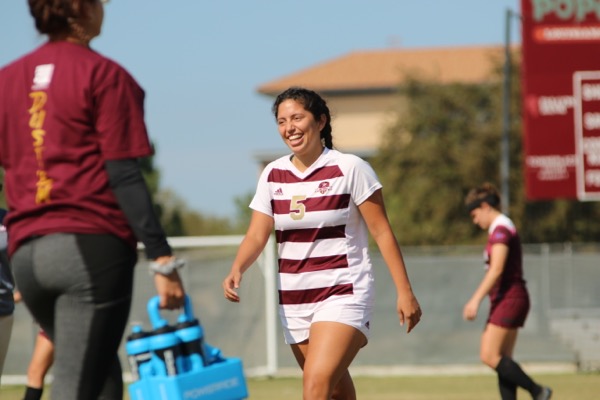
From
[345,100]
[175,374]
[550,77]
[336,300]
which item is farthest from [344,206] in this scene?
[345,100]

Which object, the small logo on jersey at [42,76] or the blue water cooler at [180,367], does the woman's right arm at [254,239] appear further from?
the small logo on jersey at [42,76]

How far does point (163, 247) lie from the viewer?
171 inches

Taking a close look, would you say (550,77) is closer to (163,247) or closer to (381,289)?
(381,289)

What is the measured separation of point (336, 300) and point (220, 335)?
1131 centimetres

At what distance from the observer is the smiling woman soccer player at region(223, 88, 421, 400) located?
21.5 ft

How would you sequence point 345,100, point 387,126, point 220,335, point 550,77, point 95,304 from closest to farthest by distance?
point 95,304
point 220,335
point 550,77
point 387,126
point 345,100

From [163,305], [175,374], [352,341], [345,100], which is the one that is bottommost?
[345,100]

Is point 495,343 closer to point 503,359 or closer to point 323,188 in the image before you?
point 503,359

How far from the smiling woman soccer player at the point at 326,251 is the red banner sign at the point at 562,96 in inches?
493

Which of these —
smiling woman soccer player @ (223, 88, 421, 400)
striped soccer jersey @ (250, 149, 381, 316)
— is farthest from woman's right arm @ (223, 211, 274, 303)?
striped soccer jersey @ (250, 149, 381, 316)

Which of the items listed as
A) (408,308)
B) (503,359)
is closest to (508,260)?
(503,359)

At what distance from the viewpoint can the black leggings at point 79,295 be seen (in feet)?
14.0

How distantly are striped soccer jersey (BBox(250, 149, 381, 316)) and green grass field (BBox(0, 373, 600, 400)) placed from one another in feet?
22.8

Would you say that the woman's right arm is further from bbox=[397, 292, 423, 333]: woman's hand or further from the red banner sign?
the red banner sign
